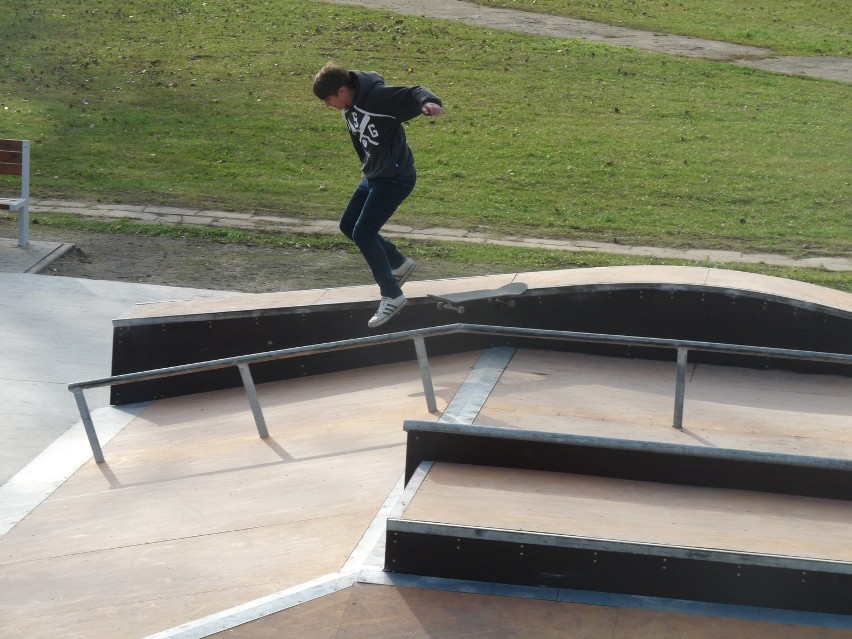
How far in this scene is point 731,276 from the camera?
8.02 m

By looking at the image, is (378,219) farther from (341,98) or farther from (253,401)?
(253,401)

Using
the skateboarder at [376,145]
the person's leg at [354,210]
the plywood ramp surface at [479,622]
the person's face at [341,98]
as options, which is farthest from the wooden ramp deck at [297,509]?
the person's face at [341,98]

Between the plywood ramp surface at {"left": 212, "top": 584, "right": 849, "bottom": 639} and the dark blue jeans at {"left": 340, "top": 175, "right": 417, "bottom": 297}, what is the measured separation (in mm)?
3491

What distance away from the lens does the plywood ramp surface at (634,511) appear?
4715 mm

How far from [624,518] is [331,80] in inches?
149

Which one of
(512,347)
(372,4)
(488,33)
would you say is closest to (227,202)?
(512,347)

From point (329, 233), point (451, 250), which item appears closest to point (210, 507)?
point (451, 250)

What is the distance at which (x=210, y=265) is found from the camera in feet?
39.6

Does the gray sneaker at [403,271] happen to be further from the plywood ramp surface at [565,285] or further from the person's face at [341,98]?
the person's face at [341,98]

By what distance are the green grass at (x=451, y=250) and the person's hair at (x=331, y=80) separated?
490cm

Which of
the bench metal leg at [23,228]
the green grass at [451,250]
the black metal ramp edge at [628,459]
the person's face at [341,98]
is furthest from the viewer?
the bench metal leg at [23,228]

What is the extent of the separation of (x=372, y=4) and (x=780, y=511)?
75.1 ft

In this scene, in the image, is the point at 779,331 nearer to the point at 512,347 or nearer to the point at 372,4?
the point at 512,347

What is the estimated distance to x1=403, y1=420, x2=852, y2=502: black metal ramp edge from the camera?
17.3 feet
